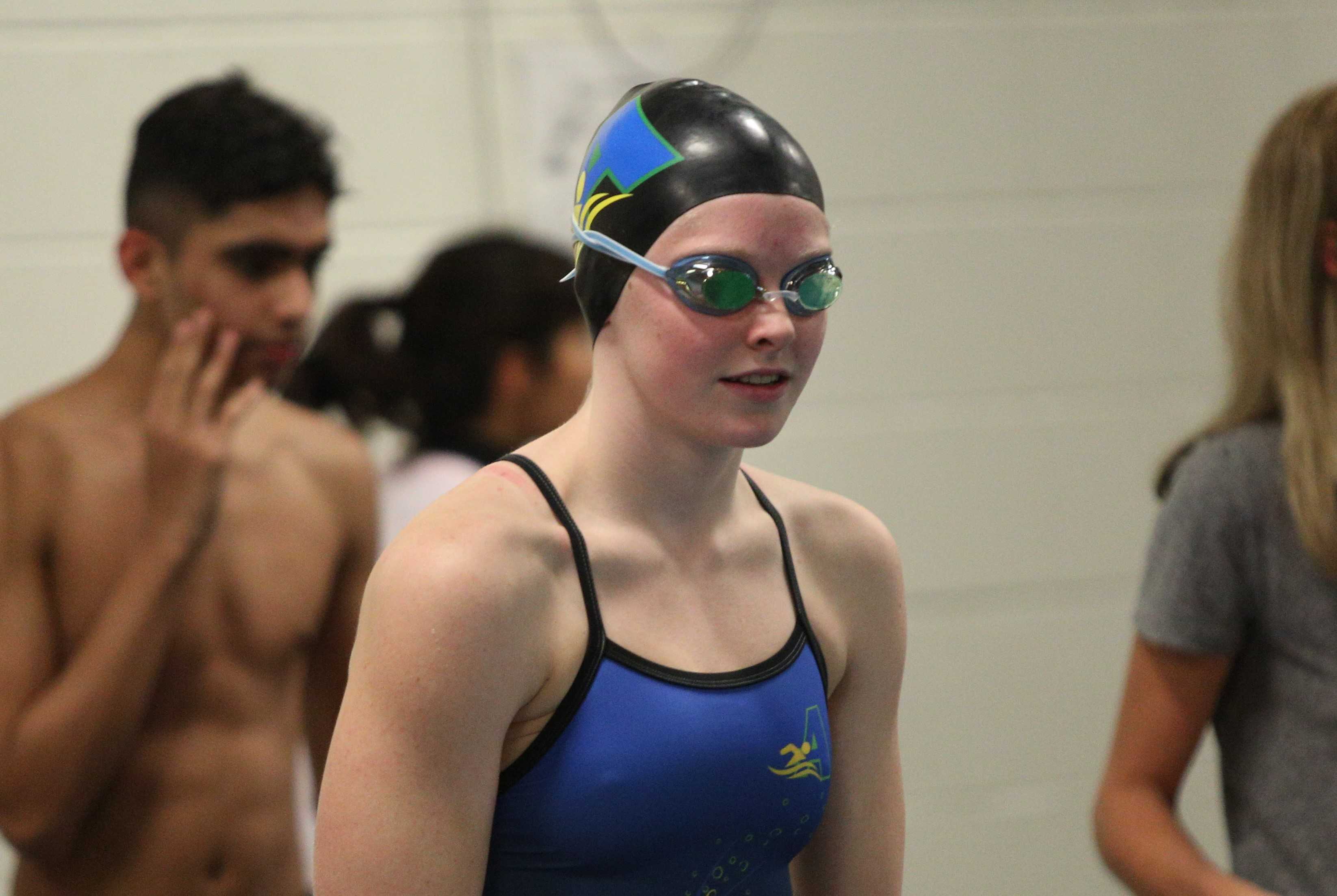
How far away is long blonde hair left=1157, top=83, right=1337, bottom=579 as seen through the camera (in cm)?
153

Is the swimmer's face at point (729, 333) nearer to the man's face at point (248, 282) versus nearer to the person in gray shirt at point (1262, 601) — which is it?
the person in gray shirt at point (1262, 601)

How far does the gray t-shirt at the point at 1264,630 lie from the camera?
153 cm

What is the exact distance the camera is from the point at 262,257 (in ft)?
6.58

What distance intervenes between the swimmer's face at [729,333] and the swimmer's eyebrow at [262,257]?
1.16 m

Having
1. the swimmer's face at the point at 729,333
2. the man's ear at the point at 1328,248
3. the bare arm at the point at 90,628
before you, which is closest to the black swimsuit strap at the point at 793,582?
the swimmer's face at the point at 729,333

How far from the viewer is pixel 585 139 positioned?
3234 mm

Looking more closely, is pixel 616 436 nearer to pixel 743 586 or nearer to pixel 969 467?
pixel 743 586

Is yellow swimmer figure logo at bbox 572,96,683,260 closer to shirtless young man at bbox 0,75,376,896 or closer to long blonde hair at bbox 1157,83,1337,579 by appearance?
long blonde hair at bbox 1157,83,1337,579

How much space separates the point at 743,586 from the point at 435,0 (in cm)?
239

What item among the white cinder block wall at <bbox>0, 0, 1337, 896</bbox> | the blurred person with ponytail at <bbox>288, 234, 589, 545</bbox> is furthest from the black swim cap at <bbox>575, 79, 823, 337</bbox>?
the white cinder block wall at <bbox>0, 0, 1337, 896</bbox>

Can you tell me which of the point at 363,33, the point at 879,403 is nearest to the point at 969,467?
the point at 879,403

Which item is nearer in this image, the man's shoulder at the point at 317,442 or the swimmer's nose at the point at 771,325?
the swimmer's nose at the point at 771,325

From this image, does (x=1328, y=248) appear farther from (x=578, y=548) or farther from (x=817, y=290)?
(x=578, y=548)

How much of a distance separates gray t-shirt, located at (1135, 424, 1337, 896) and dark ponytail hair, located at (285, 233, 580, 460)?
1230 millimetres
